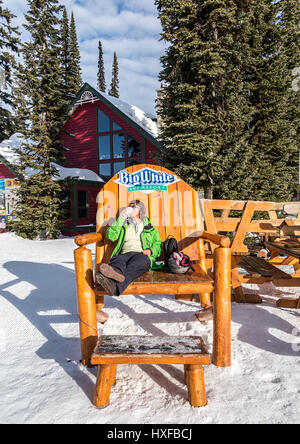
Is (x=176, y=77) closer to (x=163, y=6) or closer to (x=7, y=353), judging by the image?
(x=163, y=6)

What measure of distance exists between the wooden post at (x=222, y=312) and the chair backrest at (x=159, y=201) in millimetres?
894

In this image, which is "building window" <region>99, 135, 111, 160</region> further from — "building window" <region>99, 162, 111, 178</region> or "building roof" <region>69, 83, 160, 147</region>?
"building roof" <region>69, 83, 160, 147</region>

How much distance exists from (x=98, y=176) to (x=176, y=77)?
7.91m

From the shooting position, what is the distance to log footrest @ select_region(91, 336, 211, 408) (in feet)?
5.52

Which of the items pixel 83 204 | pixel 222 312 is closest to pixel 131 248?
pixel 222 312

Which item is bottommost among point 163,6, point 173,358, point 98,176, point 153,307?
point 153,307

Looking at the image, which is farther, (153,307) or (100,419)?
(153,307)

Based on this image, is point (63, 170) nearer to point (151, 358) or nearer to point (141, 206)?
point (141, 206)

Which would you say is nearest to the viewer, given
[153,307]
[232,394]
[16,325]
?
[232,394]

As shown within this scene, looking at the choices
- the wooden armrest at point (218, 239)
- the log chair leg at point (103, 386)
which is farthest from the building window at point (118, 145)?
the log chair leg at point (103, 386)

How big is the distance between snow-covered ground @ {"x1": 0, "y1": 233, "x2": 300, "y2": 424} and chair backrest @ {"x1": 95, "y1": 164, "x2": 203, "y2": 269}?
0.98m

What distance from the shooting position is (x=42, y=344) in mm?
2652
